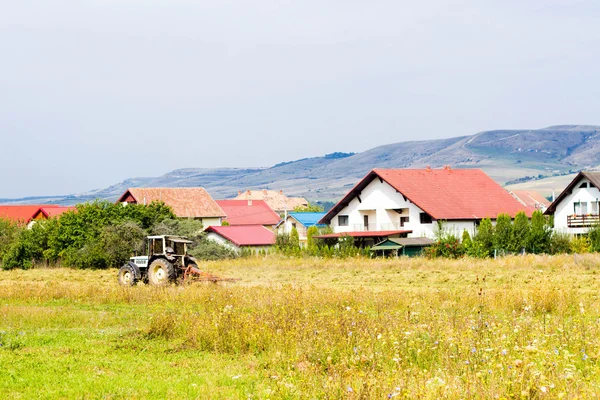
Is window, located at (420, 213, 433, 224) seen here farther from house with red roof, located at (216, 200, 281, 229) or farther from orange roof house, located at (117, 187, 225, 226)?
house with red roof, located at (216, 200, 281, 229)

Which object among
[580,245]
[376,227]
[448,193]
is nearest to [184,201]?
[376,227]

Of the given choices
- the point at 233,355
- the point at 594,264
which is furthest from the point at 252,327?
the point at 594,264

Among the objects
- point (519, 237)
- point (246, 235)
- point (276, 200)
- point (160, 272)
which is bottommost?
point (160, 272)

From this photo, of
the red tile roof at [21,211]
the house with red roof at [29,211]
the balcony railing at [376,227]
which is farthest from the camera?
the red tile roof at [21,211]

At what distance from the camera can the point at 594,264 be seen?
36.5 meters

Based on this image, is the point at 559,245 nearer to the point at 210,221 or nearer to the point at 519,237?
the point at 519,237

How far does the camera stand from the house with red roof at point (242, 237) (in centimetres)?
7162

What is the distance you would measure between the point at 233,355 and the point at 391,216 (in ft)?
172

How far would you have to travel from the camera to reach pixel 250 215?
384 feet

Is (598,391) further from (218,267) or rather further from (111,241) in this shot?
(111,241)

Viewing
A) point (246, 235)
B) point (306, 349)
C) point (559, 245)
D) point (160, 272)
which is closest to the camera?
point (306, 349)

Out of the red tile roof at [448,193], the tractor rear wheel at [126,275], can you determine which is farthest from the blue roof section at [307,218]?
the tractor rear wheel at [126,275]

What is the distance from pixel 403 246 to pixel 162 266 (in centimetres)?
2928

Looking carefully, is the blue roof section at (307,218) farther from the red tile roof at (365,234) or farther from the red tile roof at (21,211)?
the red tile roof at (21,211)
